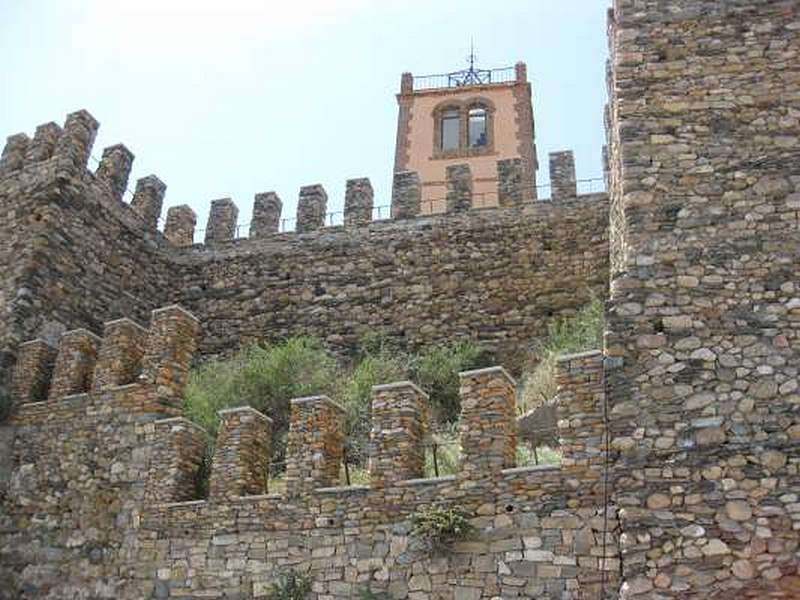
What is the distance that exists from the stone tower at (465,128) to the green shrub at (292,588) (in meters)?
14.8

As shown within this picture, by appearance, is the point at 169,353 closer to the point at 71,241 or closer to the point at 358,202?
the point at 71,241

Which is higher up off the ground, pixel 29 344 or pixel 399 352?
pixel 399 352

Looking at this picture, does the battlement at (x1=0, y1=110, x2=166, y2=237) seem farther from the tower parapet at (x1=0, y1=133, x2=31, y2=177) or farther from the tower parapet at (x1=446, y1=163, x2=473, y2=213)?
the tower parapet at (x1=446, y1=163, x2=473, y2=213)

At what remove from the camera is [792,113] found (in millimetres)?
8383

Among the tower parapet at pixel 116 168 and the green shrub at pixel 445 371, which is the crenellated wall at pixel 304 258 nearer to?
the tower parapet at pixel 116 168

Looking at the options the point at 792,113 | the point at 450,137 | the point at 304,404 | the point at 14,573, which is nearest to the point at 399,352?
the point at 304,404

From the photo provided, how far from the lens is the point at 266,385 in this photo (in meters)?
12.8

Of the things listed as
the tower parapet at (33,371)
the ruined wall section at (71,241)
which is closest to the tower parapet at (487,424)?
the tower parapet at (33,371)

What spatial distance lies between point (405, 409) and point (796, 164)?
408 cm

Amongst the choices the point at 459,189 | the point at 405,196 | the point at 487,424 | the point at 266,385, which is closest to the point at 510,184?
the point at 459,189

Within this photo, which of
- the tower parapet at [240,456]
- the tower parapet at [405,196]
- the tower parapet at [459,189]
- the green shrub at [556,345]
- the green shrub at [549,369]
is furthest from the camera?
the tower parapet at [405,196]

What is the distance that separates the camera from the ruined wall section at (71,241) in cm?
1274

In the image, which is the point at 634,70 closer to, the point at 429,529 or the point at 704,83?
the point at 704,83

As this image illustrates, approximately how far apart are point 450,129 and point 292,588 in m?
→ 18.4
